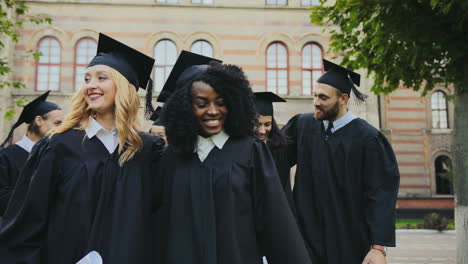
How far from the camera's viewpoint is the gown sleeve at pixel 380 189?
359cm

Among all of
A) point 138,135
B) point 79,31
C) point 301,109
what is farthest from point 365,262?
point 79,31

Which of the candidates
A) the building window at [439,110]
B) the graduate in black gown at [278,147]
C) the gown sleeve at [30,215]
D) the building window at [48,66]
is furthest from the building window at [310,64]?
the gown sleeve at [30,215]

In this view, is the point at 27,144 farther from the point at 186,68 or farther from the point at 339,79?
the point at 339,79

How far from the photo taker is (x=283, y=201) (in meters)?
2.63

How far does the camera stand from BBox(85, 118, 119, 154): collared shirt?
8.79 ft

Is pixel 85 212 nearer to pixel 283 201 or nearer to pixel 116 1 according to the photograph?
pixel 283 201

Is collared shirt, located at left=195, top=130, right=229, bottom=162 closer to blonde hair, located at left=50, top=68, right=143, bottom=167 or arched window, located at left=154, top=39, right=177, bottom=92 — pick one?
blonde hair, located at left=50, top=68, right=143, bottom=167

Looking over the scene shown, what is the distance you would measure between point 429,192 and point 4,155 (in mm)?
22774

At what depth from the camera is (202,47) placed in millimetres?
18547

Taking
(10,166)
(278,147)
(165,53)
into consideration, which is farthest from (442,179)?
(10,166)

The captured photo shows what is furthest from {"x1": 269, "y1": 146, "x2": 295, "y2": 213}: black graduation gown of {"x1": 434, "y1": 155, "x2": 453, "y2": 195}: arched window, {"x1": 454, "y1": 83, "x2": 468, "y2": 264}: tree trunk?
{"x1": 434, "y1": 155, "x2": 453, "y2": 195}: arched window

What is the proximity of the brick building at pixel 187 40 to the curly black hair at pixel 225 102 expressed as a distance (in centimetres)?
1593

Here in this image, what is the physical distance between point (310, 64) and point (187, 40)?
5.76m

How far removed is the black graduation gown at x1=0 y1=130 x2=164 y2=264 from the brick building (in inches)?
637
